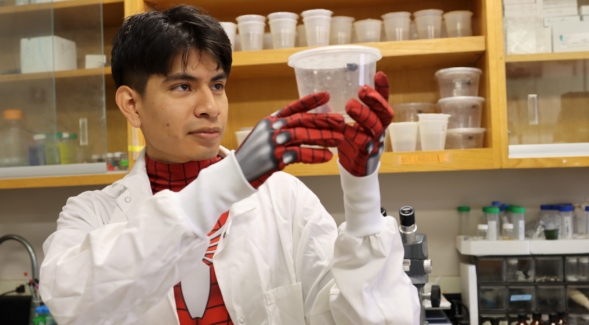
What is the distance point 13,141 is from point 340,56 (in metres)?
1.14

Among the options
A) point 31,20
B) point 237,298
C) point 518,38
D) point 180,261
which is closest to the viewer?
point 180,261

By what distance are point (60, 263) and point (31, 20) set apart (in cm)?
121

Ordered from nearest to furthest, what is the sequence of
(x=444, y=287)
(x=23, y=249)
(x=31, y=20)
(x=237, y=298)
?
(x=237, y=298) → (x=31, y=20) → (x=444, y=287) → (x=23, y=249)

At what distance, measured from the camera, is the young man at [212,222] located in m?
0.88

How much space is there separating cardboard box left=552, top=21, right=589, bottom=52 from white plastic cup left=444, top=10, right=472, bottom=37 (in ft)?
1.01

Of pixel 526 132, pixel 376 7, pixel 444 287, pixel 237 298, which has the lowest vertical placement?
pixel 444 287

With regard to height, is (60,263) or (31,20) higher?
(31,20)

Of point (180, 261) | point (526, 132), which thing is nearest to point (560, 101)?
point (526, 132)

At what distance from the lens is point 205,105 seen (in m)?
1.12

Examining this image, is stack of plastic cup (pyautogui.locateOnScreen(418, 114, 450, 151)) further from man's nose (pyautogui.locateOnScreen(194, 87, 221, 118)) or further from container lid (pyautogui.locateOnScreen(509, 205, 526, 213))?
man's nose (pyautogui.locateOnScreen(194, 87, 221, 118))

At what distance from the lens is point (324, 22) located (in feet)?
6.93

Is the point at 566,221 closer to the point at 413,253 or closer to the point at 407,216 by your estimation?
the point at 413,253

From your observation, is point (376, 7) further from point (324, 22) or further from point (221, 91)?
point (221, 91)

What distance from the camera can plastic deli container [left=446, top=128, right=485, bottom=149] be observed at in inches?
82.9
